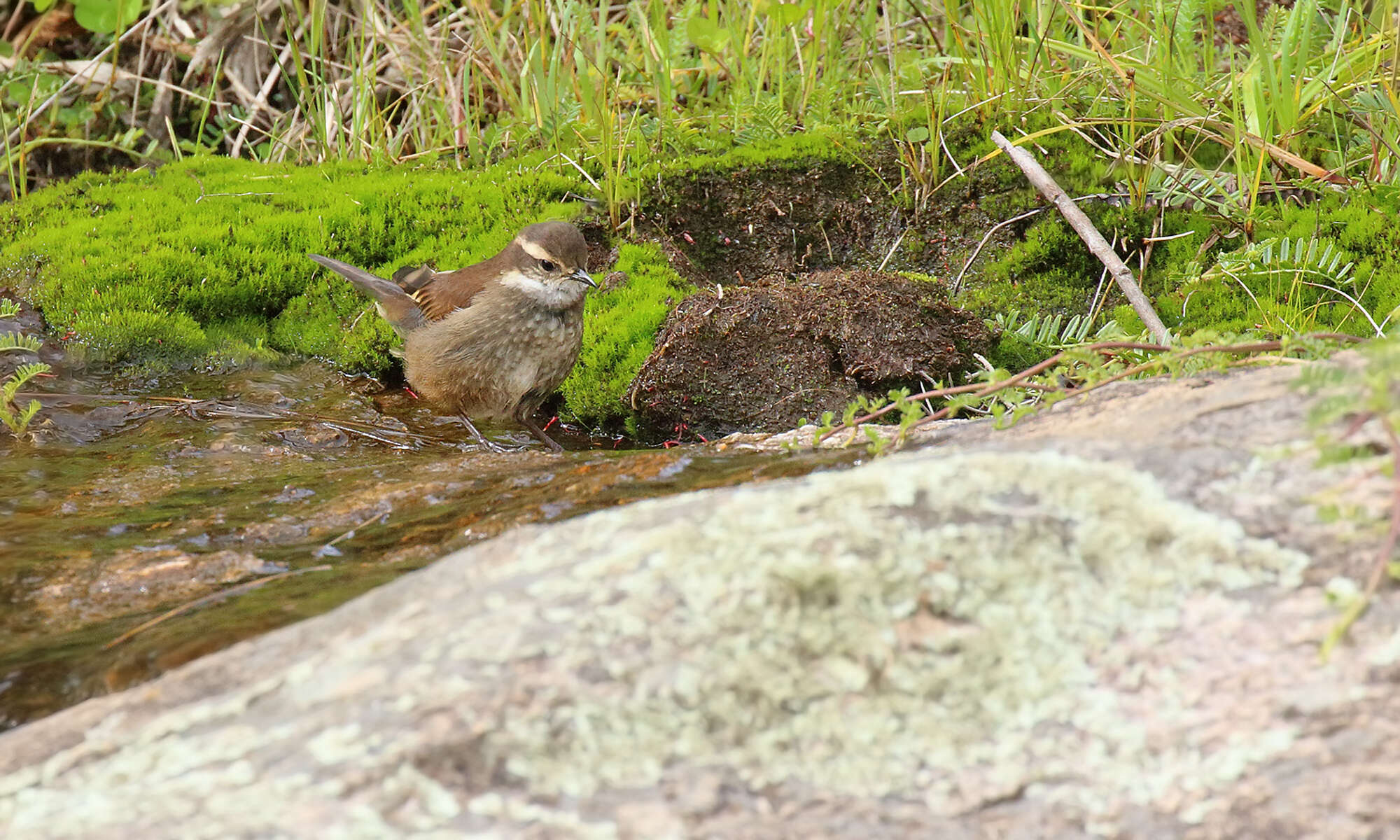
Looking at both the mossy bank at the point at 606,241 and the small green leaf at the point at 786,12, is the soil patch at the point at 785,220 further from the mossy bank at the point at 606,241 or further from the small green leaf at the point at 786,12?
the small green leaf at the point at 786,12

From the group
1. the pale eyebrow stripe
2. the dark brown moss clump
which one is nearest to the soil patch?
the pale eyebrow stripe

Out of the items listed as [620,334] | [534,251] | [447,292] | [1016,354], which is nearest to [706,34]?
[534,251]

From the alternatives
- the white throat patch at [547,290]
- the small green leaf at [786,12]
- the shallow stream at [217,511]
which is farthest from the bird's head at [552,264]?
the small green leaf at [786,12]

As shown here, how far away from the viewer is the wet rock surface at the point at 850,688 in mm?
1656

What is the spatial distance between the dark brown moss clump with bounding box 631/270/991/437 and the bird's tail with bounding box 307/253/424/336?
145cm

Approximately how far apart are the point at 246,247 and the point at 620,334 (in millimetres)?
2446

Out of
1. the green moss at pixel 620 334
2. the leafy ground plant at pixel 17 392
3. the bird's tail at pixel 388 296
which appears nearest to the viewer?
the leafy ground plant at pixel 17 392

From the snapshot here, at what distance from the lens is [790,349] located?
5.42 meters

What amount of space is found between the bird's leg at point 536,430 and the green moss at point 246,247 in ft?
3.56

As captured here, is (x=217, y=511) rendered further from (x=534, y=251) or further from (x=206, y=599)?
(x=534, y=251)

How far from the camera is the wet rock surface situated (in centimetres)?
166

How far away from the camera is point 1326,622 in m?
1.77

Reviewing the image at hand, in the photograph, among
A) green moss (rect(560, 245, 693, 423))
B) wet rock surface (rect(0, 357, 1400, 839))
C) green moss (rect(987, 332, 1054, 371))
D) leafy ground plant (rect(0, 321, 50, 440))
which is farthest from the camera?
green moss (rect(560, 245, 693, 423))

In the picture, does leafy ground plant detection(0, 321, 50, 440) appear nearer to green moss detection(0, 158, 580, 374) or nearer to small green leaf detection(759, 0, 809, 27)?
green moss detection(0, 158, 580, 374)
